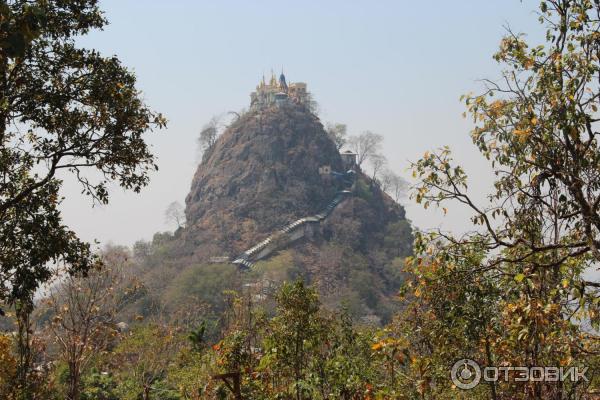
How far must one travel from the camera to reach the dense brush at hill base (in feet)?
202

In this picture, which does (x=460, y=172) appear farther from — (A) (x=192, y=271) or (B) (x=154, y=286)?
(B) (x=154, y=286)

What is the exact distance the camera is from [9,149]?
25.1ft

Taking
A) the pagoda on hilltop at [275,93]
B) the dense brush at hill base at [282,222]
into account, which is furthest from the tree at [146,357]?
the pagoda on hilltop at [275,93]

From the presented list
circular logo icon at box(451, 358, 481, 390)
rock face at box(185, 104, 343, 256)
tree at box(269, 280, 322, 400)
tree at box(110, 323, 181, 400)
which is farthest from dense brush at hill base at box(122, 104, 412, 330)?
circular logo icon at box(451, 358, 481, 390)

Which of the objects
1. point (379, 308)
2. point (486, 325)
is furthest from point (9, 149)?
point (379, 308)

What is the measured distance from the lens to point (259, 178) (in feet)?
270

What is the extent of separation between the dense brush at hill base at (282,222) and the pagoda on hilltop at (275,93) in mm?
3370

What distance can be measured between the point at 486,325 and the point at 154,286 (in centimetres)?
5397

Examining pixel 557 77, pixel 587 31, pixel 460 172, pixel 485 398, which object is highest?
pixel 587 31

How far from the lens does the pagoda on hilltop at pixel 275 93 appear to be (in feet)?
305
